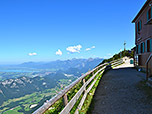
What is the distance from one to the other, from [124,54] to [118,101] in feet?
105

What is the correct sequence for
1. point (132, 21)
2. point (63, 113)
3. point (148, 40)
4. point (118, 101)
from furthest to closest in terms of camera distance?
point (132, 21) < point (148, 40) < point (118, 101) < point (63, 113)

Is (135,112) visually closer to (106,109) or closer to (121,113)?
(121,113)

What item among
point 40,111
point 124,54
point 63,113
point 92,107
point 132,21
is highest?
point 132,21

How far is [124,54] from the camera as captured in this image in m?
34.8

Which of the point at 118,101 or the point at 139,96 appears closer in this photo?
the point at 118,101

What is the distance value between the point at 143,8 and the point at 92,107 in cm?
1297

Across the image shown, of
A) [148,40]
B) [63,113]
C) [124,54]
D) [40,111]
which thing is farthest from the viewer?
[124,54]

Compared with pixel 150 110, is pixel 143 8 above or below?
above

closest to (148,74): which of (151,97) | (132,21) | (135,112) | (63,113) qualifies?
(151,97)

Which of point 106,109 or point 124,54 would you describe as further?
point 124,54

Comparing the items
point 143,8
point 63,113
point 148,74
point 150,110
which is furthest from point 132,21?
point 63,113

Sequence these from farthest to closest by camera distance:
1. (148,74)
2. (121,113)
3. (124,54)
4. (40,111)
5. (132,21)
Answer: (124,54) → (132,21) → (148,74) → (121,113) → (40,111)

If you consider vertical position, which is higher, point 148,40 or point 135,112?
point 148,40

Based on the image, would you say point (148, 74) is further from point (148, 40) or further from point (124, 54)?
point (124, 54)
